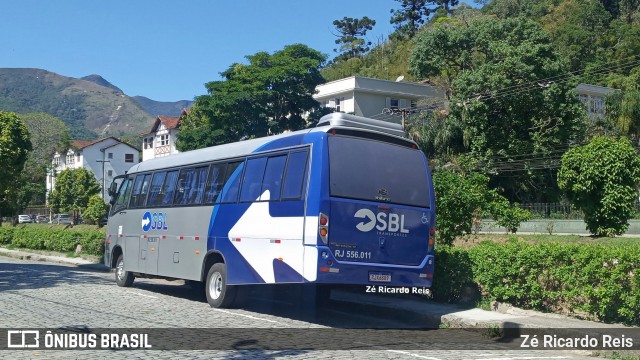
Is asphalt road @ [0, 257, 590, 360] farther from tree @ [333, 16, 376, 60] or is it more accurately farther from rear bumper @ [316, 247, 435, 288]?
tree @ [333, 16, 376, 60]

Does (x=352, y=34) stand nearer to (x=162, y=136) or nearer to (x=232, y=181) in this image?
(x=162, y=136)

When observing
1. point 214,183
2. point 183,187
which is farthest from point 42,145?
point 214,183

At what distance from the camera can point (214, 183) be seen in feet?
49.3

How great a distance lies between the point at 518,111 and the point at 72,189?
167 feet

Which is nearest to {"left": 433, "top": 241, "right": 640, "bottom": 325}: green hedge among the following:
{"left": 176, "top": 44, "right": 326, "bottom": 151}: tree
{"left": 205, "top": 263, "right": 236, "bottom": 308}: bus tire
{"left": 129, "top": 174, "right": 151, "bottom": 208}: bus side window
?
{"left": 205, "top": 263, "right": 236, "bottom": 308}: bus tire

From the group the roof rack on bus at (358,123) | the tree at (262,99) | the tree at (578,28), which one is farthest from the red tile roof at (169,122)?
the roof rack on bus at (358,123)

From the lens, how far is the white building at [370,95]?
2645 inches

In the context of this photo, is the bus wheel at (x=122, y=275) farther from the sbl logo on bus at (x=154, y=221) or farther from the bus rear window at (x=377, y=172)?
the bus rear window at (x=377, y=172)

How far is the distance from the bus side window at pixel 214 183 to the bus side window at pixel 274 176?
1800mm

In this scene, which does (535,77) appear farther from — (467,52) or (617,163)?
(617,163)

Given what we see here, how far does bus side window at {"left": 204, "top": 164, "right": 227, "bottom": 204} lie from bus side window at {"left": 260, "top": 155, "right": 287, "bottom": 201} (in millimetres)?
1800

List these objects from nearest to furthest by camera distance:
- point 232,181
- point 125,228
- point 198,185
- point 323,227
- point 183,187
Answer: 1. point 323,227
2. point 232,181
3. point 198,185
4. point 183,187
5. point 125,228

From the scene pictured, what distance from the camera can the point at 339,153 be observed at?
39.3 ft

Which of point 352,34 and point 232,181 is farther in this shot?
point 352,34
